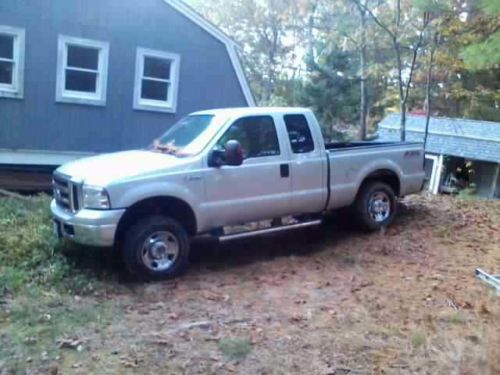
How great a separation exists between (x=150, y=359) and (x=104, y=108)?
9511 millimetres

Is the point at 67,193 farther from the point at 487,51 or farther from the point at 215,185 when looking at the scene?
the point at 487,51

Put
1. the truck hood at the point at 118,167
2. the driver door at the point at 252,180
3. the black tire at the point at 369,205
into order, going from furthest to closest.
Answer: the black tire at the point at 369,205, the driver door at the point at 252,180, the truck hood at the point at 118,167


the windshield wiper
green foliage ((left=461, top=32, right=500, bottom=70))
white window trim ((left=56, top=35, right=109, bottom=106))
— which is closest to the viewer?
the windshield wiper

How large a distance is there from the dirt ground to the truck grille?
109cm

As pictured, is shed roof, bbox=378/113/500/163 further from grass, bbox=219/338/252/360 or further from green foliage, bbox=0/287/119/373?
green foliage, bbox=0/287/119/373

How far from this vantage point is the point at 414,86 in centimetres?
2470

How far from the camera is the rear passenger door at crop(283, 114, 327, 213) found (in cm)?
750

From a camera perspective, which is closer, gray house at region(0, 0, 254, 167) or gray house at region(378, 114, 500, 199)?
gray house at region(0, 0, 254, 167)

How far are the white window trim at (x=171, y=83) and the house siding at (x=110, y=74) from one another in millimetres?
117

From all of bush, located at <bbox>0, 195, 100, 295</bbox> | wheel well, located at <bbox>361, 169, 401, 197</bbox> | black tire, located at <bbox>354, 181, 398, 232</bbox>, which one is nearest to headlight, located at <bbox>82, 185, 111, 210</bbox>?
bush, located at <bbox>0, 195, 100, 295</bbox>

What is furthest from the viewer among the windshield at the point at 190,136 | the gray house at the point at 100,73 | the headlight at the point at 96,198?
the gray house at the point at 100,73

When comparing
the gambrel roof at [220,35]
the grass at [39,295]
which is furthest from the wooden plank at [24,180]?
the gambrel roof at [220,35]

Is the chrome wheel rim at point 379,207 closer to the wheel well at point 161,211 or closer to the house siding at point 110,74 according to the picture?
the wheel well at point 161,211

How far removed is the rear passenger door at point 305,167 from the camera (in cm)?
750
